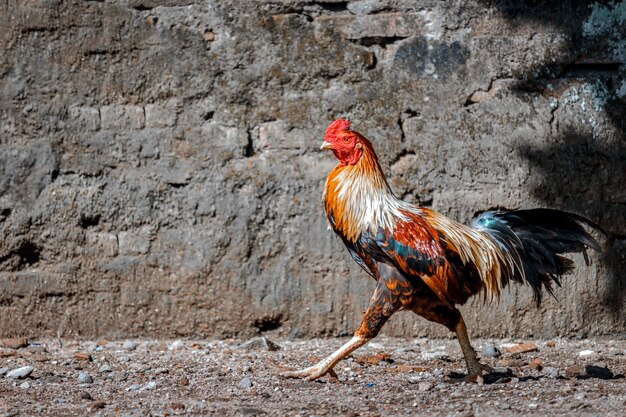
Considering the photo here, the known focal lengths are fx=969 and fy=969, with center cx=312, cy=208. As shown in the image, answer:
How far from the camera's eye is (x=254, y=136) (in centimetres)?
624

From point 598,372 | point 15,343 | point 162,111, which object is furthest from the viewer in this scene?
point 162,111

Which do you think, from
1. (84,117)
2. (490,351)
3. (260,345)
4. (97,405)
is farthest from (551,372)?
(84,117)

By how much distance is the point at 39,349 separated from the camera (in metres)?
6.07

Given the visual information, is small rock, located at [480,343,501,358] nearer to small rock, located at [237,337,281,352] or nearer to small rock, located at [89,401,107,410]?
small rock, located at [237,337,281,352]

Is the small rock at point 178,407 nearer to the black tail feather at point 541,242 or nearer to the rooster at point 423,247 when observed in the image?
the rooster at point 423,247

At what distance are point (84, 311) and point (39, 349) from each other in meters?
0.37

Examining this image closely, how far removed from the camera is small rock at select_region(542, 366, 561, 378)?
5.36 m

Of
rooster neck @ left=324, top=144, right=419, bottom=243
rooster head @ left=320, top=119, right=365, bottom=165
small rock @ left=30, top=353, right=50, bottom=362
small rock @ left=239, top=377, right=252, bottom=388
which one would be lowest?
small rock @ left=30, top=353, right=50, bottom=362

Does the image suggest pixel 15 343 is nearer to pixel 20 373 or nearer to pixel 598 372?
pixel 20 373

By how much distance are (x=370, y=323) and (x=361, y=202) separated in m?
0.64

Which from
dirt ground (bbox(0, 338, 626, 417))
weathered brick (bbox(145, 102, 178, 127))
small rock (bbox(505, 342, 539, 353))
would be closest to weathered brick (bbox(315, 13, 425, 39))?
weathered brick (bbox(145, 102, 178, 127))

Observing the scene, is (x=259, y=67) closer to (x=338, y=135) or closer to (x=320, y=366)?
(x=338, y=135)

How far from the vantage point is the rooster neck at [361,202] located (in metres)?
5.10

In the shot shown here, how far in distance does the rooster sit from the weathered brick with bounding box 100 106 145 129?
155cm
